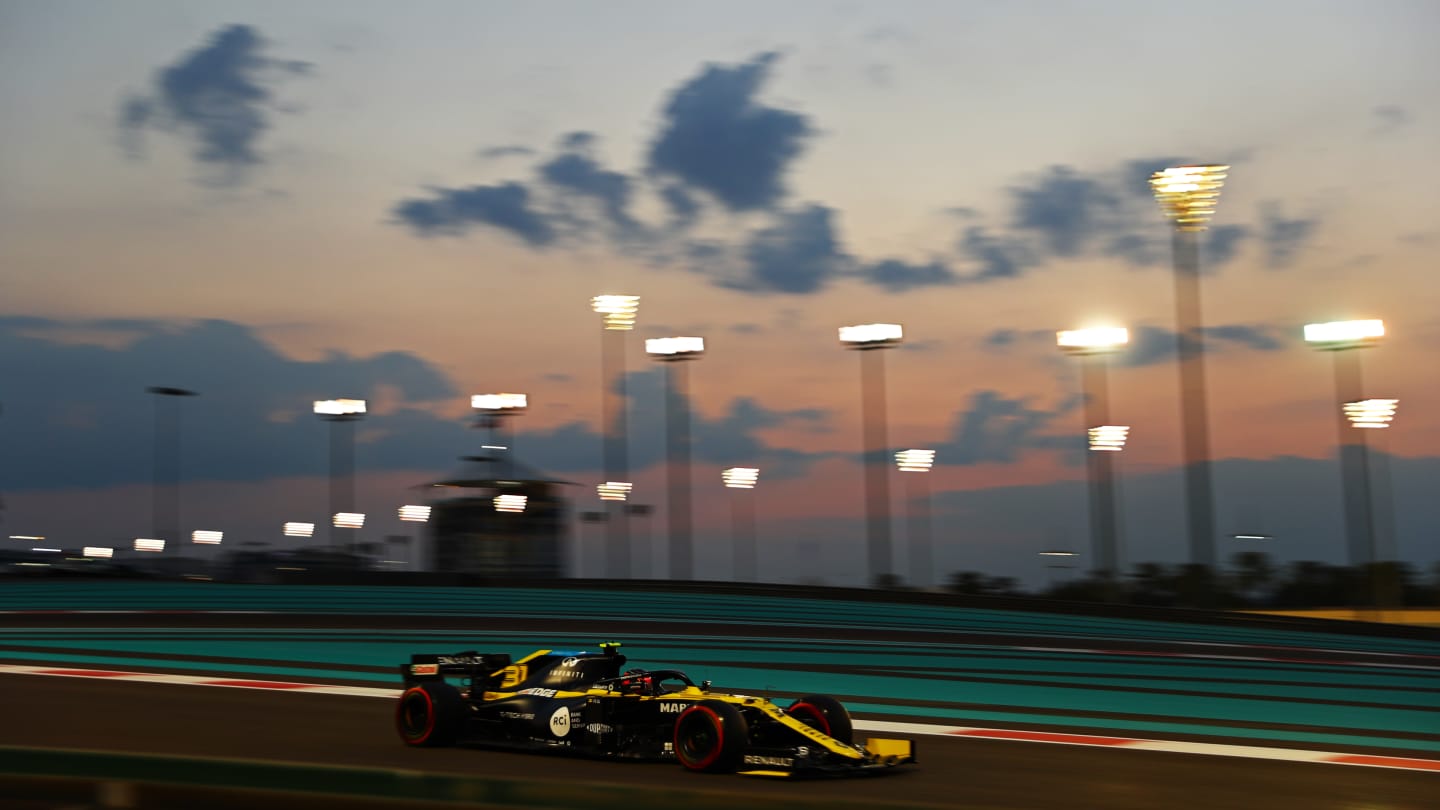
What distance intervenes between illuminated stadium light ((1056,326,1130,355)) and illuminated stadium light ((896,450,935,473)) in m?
14.2

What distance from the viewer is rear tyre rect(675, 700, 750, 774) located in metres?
9.86

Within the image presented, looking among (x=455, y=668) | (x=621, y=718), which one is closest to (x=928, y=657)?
(x=455, y=668)

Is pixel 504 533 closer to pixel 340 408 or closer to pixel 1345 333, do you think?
pixel 340 408

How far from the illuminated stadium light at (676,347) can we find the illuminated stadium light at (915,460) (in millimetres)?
11149

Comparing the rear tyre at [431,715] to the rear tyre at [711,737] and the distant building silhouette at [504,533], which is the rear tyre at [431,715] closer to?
the rear tyre at [711,737]

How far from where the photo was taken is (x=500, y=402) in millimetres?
59094

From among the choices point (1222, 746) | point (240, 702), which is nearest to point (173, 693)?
point (240, 702)

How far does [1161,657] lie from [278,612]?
1859 cm

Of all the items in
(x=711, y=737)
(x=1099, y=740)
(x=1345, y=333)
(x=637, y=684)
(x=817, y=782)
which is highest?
(x=1345, y=333)

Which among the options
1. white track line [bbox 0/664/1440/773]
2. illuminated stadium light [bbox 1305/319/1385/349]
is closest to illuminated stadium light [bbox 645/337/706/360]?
illuminated stadium light [bbox 1305/319/1385/349]

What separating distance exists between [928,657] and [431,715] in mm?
12216

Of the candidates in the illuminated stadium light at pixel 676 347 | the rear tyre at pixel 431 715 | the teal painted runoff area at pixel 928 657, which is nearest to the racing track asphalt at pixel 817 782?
the rear tyre at pixel 431 715

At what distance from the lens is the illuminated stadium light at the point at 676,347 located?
1927 inches

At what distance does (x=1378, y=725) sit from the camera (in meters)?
14.8
